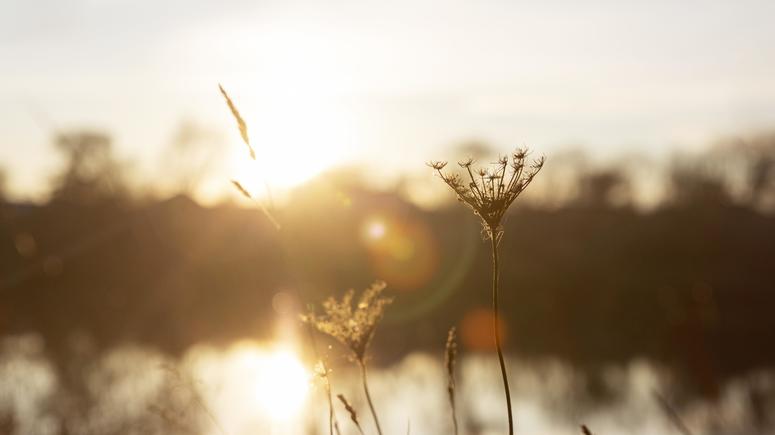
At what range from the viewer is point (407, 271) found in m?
47.0

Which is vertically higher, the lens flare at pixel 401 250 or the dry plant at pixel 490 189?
the lens flare at pixel 401 250

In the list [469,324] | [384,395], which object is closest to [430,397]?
[384,395]

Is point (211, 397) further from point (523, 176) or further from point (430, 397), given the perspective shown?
point (523, 176)

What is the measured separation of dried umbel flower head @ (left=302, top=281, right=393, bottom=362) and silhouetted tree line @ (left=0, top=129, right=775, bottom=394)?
1944cm

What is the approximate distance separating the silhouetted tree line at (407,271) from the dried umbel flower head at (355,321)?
19441 mm

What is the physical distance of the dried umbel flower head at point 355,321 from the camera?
235 centimetres

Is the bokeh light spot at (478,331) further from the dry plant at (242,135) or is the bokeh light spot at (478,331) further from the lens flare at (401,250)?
the dry plant at (242,135)

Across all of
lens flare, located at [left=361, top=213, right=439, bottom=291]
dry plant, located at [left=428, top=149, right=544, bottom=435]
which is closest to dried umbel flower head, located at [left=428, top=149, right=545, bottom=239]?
dry plant, located at [left=428, top=149, right=544, bottom=435]

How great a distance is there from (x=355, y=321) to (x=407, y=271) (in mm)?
44668

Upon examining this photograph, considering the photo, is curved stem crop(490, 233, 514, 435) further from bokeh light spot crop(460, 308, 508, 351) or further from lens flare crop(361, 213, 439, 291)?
lens flare crop(361, 213, 439, 291)

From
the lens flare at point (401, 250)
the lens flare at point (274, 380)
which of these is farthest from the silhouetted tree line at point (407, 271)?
the lens flare at point (274, 380)

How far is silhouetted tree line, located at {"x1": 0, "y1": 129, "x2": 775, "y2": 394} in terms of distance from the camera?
95.6ft

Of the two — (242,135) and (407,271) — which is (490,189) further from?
(407,271)

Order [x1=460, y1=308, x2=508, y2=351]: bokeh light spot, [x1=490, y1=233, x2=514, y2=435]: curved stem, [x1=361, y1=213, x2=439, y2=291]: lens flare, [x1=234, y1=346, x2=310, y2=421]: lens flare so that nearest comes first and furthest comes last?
[x1=490, y1=233, x2=514, y2=435]: curved stem < [x1=234, y1=346, x2=310, y2=421]: lens flare < [x1=460, y1=308, x2=508, y2=351]: bokeh light spot < [x1=361, y1=213, x2=439, y2=291]: lens flare
